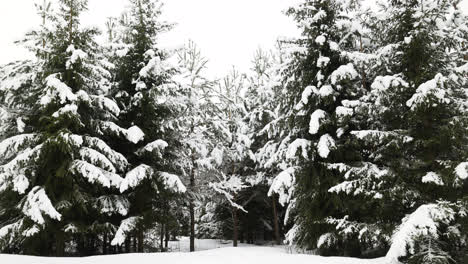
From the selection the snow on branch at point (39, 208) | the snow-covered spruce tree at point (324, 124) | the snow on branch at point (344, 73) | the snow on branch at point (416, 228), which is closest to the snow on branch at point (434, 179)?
the snow on branch at point (416, 228)

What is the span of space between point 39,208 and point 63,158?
1943 mm

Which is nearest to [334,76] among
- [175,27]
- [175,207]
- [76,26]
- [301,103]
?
[301,103]

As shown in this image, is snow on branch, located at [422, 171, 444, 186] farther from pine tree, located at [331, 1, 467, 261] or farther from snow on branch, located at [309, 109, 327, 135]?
snow on branch, located at [309, 109, 327, 135]

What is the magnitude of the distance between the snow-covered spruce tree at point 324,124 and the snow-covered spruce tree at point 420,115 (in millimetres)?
912

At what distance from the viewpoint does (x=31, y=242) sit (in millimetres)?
10578

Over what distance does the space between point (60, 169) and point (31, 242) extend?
2.68 meters

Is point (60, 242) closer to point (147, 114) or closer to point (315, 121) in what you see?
point (147, 114)

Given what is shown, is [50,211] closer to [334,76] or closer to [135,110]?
[135,110]

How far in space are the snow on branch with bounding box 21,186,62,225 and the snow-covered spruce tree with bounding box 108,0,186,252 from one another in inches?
108

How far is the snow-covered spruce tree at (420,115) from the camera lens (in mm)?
8234

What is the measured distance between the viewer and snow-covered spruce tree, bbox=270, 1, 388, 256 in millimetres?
10633

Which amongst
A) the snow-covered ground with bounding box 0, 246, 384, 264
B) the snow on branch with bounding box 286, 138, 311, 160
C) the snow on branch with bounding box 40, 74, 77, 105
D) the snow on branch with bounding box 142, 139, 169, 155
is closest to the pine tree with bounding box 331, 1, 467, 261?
the snow on branch with bounding box 286, 138, 311, 160

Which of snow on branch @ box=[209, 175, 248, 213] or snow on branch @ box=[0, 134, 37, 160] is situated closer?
snow on branch @ box=[0, 134, 37, 160]

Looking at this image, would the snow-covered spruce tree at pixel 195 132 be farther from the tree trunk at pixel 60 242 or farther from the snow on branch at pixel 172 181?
the tree trunk at pixel 60 242
